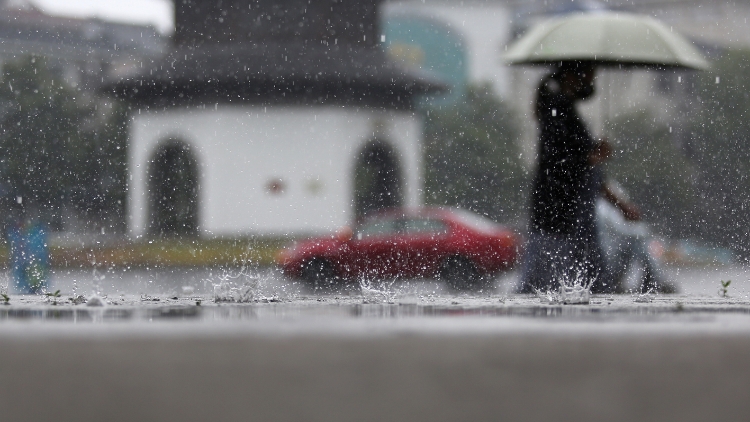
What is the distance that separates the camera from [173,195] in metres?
25.6

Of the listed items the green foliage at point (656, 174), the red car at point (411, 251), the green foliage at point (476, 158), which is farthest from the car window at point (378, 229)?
the green foliage at point (476, 158)

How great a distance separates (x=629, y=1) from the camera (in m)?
17.0

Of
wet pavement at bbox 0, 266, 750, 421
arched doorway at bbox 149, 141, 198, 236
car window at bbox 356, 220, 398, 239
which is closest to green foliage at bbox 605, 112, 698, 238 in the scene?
car window at bbox 356, 220, 398, 239

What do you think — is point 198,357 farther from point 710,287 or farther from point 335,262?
point 335,262

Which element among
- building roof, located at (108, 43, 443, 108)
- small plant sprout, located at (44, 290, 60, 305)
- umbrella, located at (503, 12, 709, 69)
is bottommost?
small plant sprout, located at (44, 290, 60, 305)

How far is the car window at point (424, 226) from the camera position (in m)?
12.1

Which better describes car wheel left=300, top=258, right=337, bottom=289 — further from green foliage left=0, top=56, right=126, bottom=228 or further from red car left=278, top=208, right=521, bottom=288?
green foliage left=0, top=56, right=126, bottom=228

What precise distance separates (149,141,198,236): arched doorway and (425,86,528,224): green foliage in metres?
4.54

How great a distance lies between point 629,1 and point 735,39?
1.51m

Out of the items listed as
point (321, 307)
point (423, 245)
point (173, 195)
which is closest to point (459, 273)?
point (423, 245)

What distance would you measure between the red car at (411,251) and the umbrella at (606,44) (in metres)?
4.74

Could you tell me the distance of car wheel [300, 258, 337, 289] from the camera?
1197 cm

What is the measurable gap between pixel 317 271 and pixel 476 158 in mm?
7389

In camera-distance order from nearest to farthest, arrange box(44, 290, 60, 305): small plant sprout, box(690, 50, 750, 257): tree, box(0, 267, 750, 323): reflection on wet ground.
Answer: box(0, 267, 750, 323): reflection on wet ground
box(44, 290, 60, 305): small plant sprout
box(690, 50, 750, 257): tree
